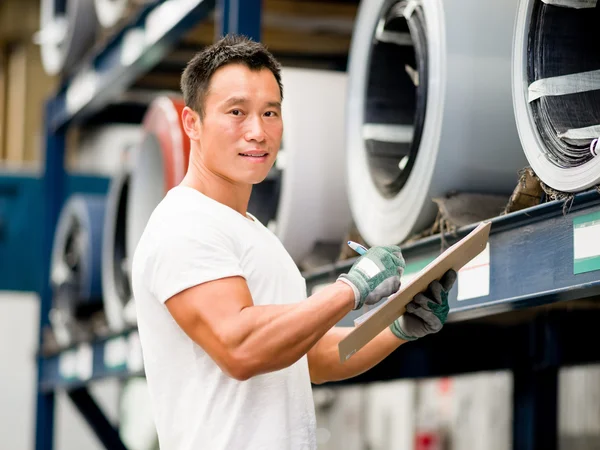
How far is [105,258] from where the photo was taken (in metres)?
5.62

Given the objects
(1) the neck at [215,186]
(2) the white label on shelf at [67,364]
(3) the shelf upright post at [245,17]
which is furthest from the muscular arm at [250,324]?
(2) the white label on shelf at [67,364]

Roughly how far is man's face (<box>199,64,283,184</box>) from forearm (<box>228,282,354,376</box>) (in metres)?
0.33

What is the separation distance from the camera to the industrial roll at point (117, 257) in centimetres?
539

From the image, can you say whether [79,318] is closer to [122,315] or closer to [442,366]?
[122,315]

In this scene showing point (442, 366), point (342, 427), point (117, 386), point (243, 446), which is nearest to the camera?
point (243, 446)

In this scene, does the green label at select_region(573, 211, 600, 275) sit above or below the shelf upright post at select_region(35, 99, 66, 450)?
below

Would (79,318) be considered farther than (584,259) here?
Yes

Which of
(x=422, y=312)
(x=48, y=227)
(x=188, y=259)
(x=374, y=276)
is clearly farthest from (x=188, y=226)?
(x=48, y=227)

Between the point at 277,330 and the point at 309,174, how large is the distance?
1953mm

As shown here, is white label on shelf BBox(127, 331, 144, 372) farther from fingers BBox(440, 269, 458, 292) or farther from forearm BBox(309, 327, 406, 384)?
fingers BBox(440, 269, 458, 292)

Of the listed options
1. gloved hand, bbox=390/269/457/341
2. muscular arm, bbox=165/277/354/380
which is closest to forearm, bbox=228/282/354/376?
muscular arm, bbox=165/277/354/380

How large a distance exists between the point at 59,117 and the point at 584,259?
5544 mm

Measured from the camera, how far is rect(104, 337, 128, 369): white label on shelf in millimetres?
5133

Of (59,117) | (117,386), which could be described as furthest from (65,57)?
(117,386)
